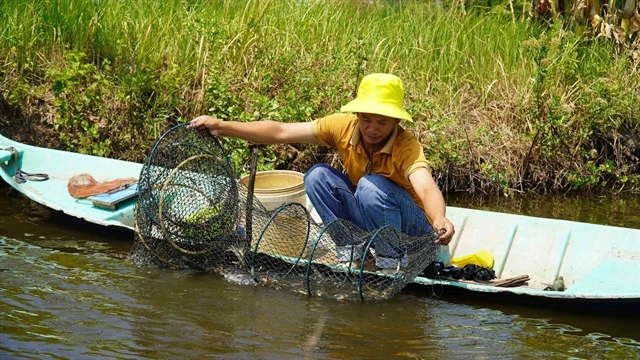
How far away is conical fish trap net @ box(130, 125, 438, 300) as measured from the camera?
5.90 meters

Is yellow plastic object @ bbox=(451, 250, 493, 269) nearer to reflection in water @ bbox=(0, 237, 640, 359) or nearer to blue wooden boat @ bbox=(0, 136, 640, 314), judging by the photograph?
blue wooden boat @ bbox=(0, 136, 640, 314)

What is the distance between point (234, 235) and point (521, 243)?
77.7 inches

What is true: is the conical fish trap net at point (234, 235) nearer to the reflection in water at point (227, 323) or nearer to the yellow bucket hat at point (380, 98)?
the reflection in water at point (227, 323)

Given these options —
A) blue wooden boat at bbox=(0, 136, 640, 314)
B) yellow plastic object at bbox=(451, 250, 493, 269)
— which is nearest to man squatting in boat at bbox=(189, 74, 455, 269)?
blue wooden boat at bbox=(0, 136, 640, 314)

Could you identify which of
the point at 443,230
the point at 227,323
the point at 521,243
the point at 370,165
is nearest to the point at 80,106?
the point at 370,165

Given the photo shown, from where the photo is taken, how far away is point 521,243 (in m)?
6.58

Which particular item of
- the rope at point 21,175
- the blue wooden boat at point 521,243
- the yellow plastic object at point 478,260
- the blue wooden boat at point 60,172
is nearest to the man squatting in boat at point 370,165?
the blue wooden boat at point 521,243

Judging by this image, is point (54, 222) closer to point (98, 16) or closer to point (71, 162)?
point (71, 162)

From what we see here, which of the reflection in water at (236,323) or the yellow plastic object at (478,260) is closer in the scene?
the reflection in water at (236,323)

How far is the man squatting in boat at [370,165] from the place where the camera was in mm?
5758

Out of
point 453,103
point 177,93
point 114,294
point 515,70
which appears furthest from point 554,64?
point 114,294

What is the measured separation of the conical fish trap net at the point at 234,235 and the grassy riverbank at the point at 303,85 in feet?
6.41

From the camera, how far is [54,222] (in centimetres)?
744

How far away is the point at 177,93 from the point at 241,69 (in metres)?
0.68
